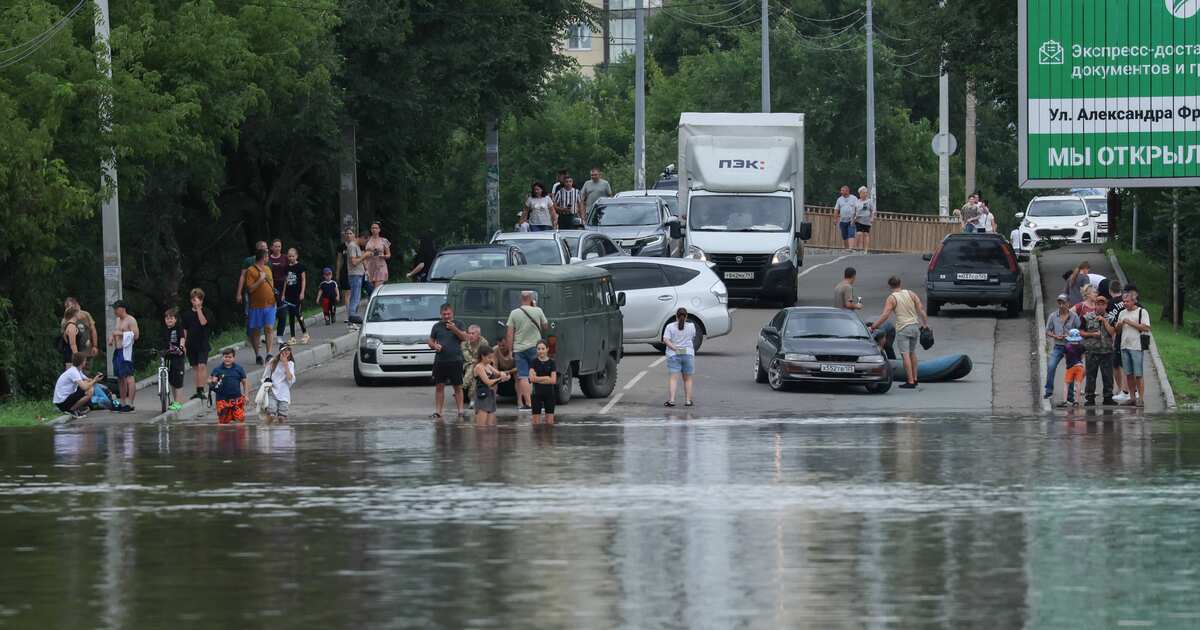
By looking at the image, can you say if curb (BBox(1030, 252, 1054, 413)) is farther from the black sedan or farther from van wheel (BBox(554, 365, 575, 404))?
van wheel (BBox(554, 365, 575, 404))

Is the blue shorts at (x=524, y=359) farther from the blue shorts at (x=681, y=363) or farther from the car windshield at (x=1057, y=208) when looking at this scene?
the car windshield at (x=1057, y=208)

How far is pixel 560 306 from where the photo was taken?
2762cm

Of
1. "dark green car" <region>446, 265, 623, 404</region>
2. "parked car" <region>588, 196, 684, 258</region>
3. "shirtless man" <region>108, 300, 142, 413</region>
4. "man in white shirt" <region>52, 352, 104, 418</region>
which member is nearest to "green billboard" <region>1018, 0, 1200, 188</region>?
"dark green car" <region>446, 265, 623, 404</region>

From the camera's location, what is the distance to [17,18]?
102 feet

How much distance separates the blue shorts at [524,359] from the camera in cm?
2675

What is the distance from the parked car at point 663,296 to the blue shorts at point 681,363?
468cm

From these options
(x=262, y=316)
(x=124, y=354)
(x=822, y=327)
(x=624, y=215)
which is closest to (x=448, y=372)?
(x=124, y=354)

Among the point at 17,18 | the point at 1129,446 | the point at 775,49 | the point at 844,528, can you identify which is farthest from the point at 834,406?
the point at 775,49

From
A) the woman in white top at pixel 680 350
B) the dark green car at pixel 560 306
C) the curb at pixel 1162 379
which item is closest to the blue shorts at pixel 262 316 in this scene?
the dark green car at pixel 560 306

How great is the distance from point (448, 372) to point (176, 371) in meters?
4.09

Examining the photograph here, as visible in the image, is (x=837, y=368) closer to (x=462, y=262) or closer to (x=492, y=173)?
(x=462, y=262)

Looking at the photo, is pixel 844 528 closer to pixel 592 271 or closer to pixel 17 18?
pixel 592 271

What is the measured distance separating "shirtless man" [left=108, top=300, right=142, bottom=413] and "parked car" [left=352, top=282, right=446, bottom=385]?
3648mm

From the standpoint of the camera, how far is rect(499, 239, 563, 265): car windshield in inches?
1405
